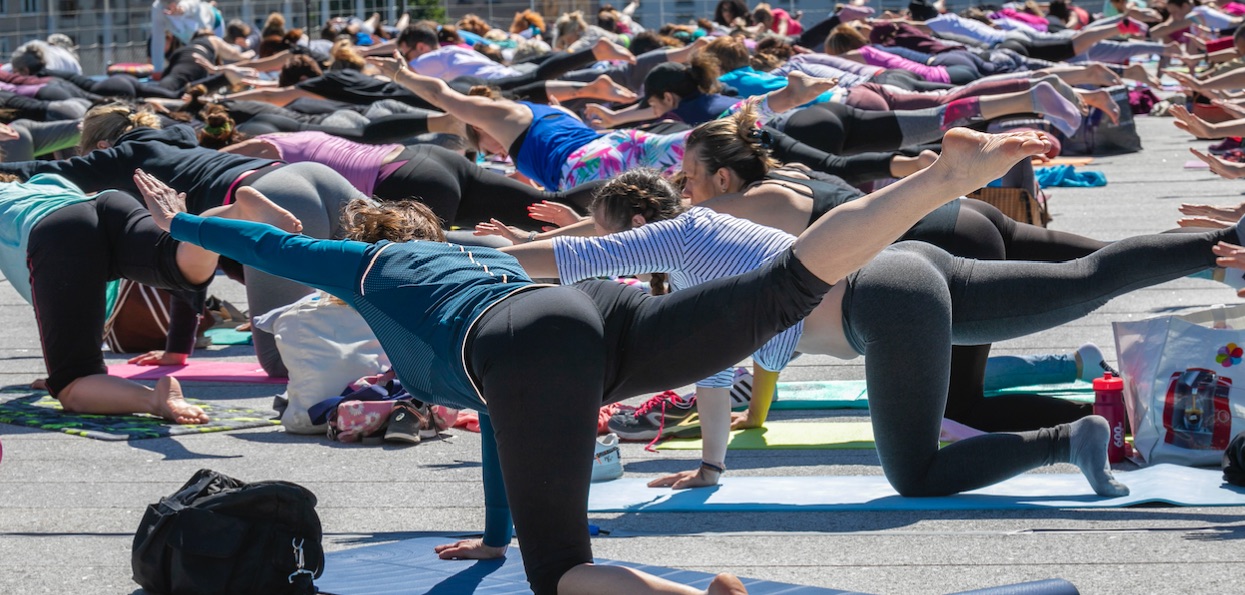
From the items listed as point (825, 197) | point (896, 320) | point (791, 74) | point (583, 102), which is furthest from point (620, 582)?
point (583, 102)

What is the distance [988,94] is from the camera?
714 cm

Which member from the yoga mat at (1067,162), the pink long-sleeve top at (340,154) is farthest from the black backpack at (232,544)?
the yoga mat at (1067,162)

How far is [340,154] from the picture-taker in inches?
261

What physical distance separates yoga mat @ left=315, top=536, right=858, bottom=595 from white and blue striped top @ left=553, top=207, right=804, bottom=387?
0.73 m

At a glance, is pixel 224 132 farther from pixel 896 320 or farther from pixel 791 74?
pixel 896 320

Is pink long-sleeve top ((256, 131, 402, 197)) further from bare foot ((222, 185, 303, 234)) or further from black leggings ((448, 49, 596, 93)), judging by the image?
black leggings ((448, 49, 596, 93))

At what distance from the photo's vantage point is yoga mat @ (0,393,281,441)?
17.3ft

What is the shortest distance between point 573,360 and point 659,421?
7.85ft

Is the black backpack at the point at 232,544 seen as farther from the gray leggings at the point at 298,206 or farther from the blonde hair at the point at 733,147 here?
the gray leggings at the point at 298,206

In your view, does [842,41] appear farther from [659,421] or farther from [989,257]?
[989,257]

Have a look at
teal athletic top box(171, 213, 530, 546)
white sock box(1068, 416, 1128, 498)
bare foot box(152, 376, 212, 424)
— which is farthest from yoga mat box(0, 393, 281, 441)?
white sock box(1068, 416, 1128, 498)

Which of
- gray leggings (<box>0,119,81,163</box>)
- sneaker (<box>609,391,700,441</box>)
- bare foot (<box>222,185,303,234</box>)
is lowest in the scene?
gray leggings (<box>0,119,81,163</box>)

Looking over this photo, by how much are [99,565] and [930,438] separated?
221 centimetres

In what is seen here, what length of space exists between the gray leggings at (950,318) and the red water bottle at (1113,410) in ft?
1.57
